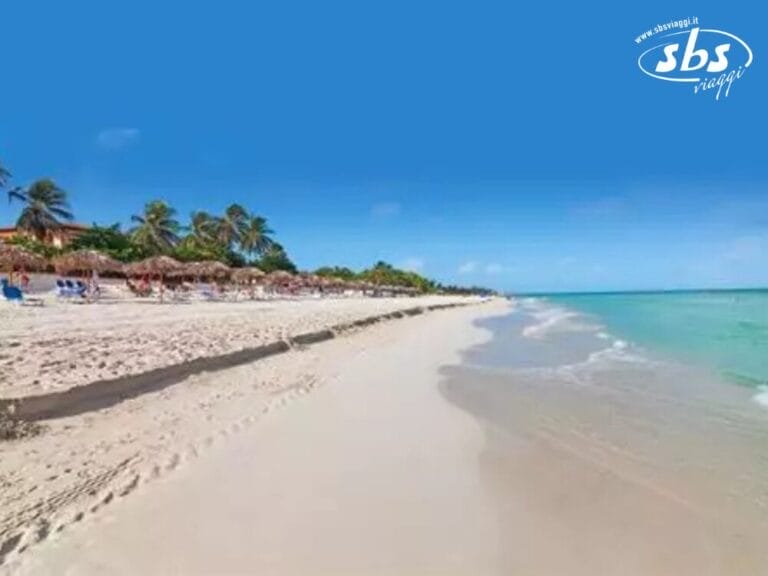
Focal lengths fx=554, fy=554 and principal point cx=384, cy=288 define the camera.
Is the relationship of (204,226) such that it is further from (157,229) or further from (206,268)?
(206,268)

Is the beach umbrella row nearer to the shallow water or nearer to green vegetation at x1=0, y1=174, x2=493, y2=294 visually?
green vegetation at x1=0, y1=174, x2=493, y2=294

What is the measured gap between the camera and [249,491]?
3.70m

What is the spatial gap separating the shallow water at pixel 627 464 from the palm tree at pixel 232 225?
6111cm

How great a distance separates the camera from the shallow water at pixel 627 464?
299 centimetres

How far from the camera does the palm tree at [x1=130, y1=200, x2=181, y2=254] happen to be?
51344 millimetres

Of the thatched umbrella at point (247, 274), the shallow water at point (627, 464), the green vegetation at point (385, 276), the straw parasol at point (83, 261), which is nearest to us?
the shallow water at point (627, 464)

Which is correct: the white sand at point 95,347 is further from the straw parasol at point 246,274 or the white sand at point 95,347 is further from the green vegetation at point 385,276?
the green vegetation at point 385,276

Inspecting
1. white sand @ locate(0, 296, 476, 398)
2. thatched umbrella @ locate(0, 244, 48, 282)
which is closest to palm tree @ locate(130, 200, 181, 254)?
thatched umbrella @ locate(0, 244, 48, 282)

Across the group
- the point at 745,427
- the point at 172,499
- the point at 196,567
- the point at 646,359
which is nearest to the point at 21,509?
the point at 172,499

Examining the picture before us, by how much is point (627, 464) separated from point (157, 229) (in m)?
53.7

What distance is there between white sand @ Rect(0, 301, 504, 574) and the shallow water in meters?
0.38

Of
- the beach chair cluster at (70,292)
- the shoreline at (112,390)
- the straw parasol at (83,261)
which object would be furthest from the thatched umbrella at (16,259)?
the shoreline at (112,390)

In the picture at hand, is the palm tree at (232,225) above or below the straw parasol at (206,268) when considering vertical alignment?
above

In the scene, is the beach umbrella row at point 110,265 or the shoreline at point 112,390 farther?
the beach umbrella row at point 110,265
